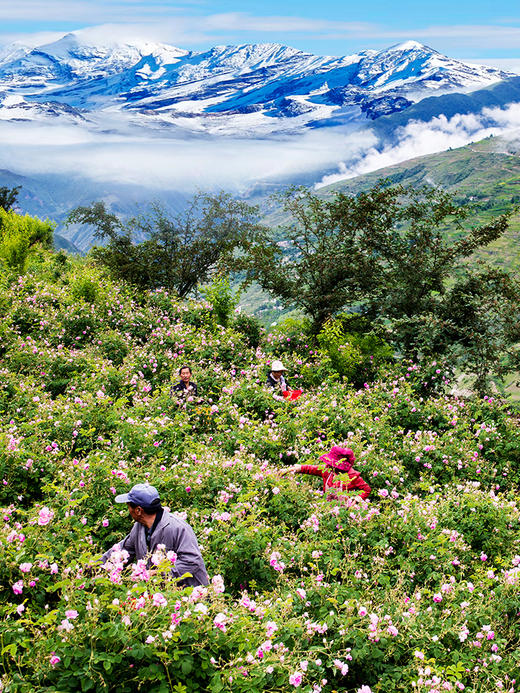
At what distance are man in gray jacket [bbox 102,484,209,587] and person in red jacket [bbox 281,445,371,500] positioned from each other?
2349 mm

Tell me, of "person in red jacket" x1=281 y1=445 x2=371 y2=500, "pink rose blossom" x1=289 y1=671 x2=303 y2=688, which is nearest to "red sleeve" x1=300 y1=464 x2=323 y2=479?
"person in red jacket" x1=281 y1=445 x2=371 y2=500

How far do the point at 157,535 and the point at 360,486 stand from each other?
3.32 metres

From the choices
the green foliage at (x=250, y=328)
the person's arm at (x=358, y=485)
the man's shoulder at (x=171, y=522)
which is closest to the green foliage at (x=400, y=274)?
the green foliage at (x=250, y=328)

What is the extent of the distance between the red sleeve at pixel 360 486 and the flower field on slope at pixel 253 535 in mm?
322

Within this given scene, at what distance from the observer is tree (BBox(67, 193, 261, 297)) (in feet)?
69.4

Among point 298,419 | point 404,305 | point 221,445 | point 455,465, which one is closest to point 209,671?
point 221,445

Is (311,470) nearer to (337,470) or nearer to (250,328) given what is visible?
(337,470)

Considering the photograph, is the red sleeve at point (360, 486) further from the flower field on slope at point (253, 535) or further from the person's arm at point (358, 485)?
the flower field on slope at point (253, 535)

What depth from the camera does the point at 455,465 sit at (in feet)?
28.1

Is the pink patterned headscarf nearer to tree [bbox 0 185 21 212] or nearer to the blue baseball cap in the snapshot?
the blue baseball cap

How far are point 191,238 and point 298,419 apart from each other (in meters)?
18.6

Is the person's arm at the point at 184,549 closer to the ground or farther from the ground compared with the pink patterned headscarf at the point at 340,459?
farther from the ground

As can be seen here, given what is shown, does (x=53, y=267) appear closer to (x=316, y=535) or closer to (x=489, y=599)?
(x=316, y=535)

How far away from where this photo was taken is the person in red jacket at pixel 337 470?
22.0 ft
